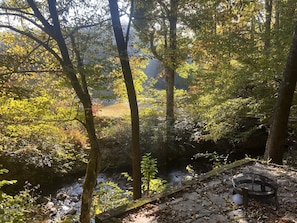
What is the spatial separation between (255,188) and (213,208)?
0.66 meters

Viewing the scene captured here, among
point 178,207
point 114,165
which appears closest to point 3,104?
point 178,207

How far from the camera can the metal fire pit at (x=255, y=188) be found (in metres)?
3.18

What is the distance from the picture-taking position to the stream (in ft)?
20.1

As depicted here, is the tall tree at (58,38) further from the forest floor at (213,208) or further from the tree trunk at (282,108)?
the tree trunk at (282,108)

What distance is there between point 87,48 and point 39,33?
867 millimetres

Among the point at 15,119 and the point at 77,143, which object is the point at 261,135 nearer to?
the point at 77,143

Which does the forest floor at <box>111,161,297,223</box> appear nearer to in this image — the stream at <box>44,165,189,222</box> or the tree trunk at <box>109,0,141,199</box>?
the tree trunk at <box>109,0,141,199</box>

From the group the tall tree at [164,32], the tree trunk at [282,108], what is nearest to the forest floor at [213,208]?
the tree trunk at [282,108]

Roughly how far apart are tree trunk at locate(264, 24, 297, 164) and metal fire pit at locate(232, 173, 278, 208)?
1.77 metres

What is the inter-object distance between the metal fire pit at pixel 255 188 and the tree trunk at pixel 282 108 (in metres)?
1.77

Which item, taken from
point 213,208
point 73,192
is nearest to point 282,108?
point 213,208

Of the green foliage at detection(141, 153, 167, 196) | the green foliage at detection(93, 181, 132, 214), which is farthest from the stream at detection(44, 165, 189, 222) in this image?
the green foliage at detection(141, 153, 167, 196)

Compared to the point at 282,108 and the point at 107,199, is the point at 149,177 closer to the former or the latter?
the point at 107,199

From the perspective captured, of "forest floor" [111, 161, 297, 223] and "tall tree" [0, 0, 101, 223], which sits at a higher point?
"tall tree" [0, 0, 101, 223]
